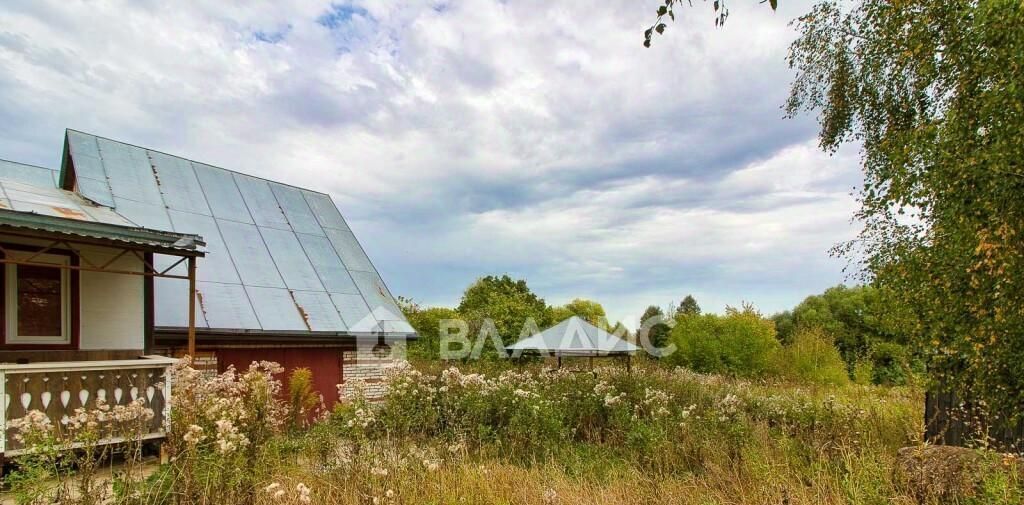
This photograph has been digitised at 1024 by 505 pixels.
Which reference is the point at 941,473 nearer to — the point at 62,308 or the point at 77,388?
the point at 77,388

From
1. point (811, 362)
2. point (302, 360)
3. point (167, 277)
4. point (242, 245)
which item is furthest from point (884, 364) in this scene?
point (167, 277)

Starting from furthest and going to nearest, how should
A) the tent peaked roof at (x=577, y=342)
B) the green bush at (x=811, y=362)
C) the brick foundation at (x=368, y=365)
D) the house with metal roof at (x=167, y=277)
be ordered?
the green bush at (x=811, y=362), the tent peaked roof at (x=577, y=342), the brick foundation at (x=368, y=365), the house with metal roof at (x=167, y=277)

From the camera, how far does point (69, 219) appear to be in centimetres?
643

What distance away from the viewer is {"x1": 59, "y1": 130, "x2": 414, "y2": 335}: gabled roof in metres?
9.80

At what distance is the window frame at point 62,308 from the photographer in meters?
7.12

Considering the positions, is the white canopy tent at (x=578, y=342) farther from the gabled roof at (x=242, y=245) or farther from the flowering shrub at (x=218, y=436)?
the flowering shrub at (x=218, y=436)

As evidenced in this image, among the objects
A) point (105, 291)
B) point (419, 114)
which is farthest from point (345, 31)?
point (105, 291)

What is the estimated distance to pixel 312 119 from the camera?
447 inches

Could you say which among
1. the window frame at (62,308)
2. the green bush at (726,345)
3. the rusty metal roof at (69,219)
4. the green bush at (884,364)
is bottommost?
the green bush at (884,364)

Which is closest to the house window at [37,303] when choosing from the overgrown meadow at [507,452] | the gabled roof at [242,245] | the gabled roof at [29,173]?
the gabled roof at [242,245]

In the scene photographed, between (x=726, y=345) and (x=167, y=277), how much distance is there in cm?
1548

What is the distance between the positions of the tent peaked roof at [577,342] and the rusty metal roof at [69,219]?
24.1 ft

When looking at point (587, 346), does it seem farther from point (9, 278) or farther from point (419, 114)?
point (9, 278)

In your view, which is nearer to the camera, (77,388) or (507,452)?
(77,388)
